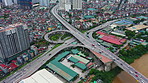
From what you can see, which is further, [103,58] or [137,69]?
[103,58]

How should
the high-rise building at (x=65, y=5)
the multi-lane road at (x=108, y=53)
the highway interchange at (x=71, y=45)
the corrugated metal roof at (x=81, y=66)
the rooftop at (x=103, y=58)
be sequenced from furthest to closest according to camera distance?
the high-rise building at (x=65, y=5) < the corrugated metal roof at (x=81, y=66) < the rooftop at (x=103, y=58) < the highway interchange at (x=71, y=45) < the multi-lane road at (x=108, y=53)

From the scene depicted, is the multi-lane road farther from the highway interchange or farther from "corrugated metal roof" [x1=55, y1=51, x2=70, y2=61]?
"corrugated metal roof" [x1=55, y1=51, x2=70, y2=61]

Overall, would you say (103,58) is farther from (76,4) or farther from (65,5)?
(76,4)

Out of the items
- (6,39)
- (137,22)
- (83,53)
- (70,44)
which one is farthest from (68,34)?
(137,22)

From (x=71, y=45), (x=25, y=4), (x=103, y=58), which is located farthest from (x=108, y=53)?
(x=25, y=4)

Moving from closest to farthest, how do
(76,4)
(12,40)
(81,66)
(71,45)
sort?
(81,66)
(12,40)
(71,45)
(76,4)

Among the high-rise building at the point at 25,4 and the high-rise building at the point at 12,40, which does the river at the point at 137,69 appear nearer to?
the high-rise building at the point at 12,40

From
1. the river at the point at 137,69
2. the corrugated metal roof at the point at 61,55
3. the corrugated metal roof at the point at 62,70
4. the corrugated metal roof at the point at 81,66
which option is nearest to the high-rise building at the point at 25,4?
the corrugated metal roof at the point at 61,55
